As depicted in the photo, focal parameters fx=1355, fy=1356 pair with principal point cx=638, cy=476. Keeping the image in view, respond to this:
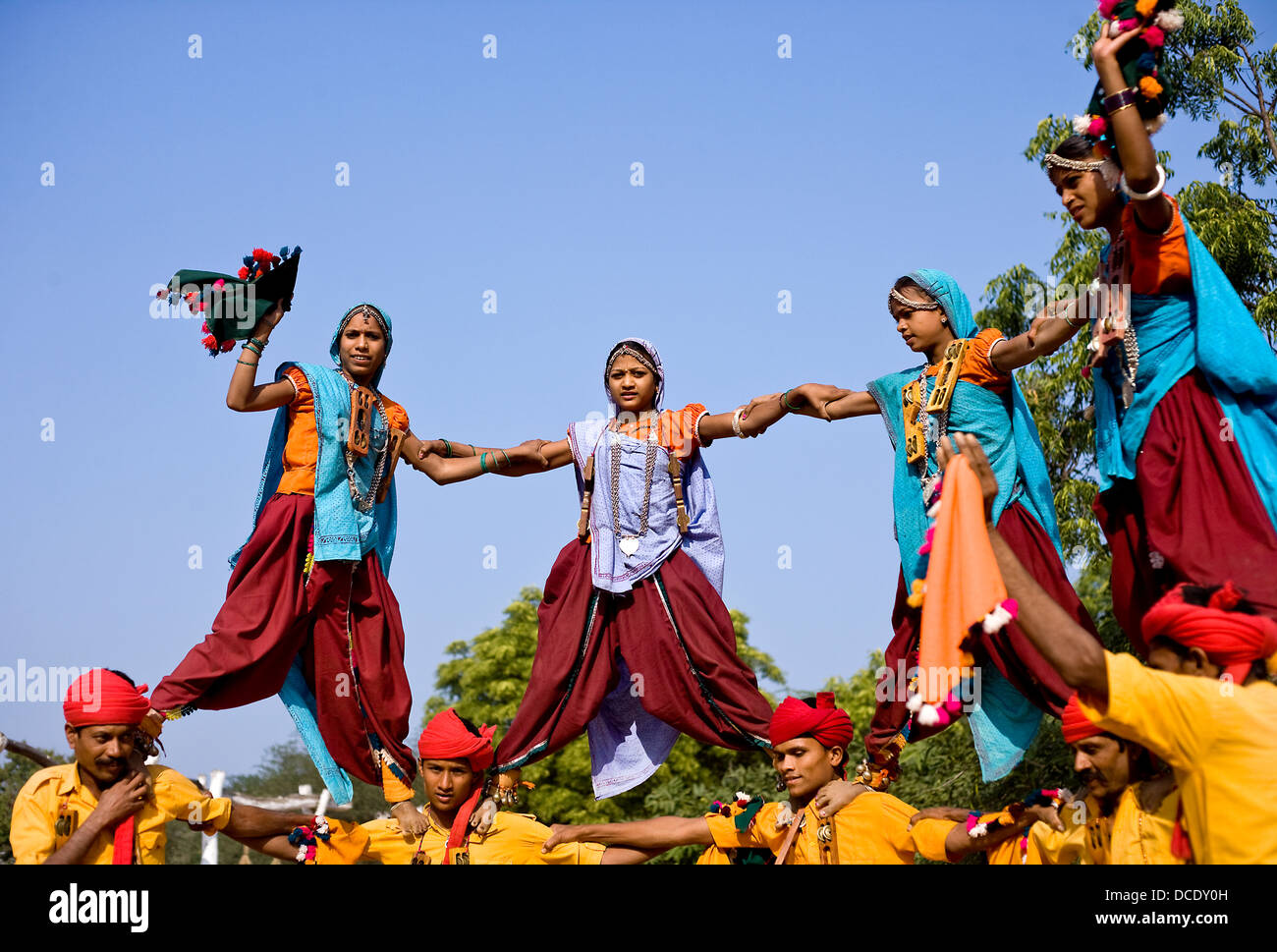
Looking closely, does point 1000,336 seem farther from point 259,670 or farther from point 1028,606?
point 259,670

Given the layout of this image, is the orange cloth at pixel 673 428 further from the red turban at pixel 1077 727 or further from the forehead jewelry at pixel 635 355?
the red turban at pixel 1077 727

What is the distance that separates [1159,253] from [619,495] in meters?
2.82

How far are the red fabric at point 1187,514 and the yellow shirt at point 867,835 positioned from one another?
3.85 ft

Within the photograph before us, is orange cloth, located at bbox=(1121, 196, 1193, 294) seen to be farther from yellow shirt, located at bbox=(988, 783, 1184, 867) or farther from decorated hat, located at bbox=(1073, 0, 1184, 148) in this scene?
yellow shirt, located at bbox=(988, 783, 1184, 867)

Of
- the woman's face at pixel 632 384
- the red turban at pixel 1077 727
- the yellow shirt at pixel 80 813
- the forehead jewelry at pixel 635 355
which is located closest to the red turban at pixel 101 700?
the yellow shirt at pixel 80 813

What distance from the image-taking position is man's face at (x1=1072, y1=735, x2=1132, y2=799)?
463 cm

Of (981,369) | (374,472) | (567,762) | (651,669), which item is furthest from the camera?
(567,762)

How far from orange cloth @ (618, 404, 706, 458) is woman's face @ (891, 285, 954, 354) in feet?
3.91

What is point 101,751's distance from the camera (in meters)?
5.41

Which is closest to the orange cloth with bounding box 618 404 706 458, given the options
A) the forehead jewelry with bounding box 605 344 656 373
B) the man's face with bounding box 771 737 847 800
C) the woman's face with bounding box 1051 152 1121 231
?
the forehead jewelry with bounding box 605 344 656 373

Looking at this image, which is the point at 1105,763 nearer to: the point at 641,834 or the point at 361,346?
the point at 641,834

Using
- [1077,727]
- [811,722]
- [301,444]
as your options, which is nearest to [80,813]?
[301,444]

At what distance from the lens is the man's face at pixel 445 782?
6137mm

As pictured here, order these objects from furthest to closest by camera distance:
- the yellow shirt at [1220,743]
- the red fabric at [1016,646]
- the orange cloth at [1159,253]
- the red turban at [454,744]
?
the red turban at [454,744] < the red fabric at [1016,646] < the orange cloth at [1159,253] < the yellow shirt at [1220,743]
